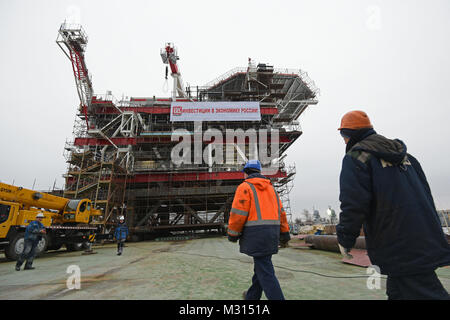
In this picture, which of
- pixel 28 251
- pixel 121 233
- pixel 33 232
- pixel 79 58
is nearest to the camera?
pixel 28 251

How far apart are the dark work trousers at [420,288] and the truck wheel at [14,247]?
10.7 metres

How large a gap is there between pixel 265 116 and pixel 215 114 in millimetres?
7779

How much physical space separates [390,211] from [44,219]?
12232 millimetres

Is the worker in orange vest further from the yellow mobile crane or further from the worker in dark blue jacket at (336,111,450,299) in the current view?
the yellow mobile crane

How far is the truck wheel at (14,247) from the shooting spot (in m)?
7.36

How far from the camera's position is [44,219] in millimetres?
8922

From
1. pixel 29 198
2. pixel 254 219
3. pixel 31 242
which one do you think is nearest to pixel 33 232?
pixel 31 242

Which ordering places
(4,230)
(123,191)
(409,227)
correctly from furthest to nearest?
(123,191) < (4,230) < (409,227)

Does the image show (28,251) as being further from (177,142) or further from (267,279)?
(177,142)

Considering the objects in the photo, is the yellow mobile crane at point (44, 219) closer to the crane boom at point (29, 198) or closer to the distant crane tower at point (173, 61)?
the crane boom at point (29, 198)

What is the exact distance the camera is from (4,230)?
732cm

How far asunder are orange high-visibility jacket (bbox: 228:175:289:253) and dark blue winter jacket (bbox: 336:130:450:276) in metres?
0.77
